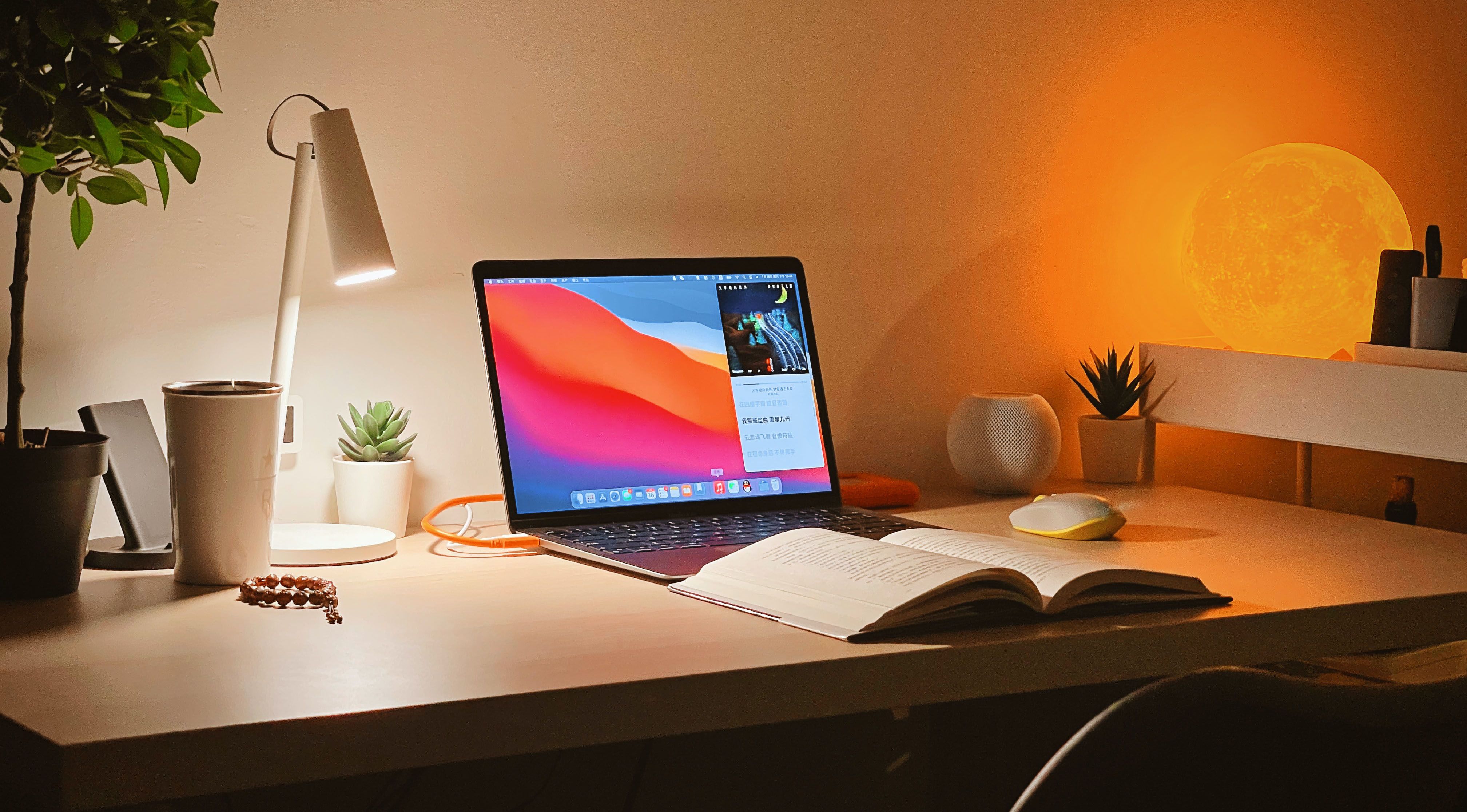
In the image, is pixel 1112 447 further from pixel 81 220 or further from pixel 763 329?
pixel 81 220

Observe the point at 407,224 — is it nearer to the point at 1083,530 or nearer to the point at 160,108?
the point at 160,108

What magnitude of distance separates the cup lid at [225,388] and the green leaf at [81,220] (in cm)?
14

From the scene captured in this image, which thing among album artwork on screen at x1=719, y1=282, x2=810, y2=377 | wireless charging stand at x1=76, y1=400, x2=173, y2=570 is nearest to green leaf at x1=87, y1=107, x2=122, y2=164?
wireless charging stand at x1=76, y1=400, x2=173, y2=570

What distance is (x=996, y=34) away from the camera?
1592 millimetres

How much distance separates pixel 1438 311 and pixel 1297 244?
0.20m

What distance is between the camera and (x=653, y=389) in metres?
1.27

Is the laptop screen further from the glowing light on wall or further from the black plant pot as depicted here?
the glowing light on wall

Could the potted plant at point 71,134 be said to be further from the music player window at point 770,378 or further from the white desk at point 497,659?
the music player window at point 770,378

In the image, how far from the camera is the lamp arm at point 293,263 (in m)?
1.12

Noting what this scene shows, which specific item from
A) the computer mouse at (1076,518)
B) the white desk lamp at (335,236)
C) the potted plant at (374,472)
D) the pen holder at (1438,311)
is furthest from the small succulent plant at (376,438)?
the pen holder at (1438,311)

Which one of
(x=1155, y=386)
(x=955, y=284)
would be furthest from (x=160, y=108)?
(x=1155, y=386)

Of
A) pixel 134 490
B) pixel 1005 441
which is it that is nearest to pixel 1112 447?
pixel 1005 441

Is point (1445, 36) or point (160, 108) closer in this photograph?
point (160, 108)

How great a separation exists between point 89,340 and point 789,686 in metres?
0.78
